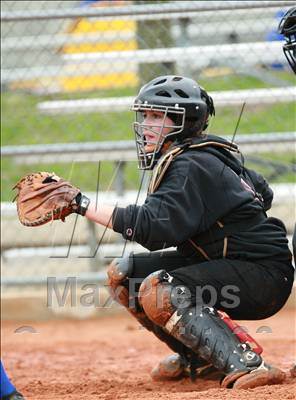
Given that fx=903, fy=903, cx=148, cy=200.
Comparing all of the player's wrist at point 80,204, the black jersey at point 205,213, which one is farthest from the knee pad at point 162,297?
the player's wrist at point 80,204

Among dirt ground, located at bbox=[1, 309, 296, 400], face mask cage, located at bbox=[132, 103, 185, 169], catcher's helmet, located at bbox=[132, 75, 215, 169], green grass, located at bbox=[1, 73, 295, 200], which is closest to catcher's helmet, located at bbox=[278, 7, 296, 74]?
catcher's helmet, located at bbox=[132, 75, 215, 169]

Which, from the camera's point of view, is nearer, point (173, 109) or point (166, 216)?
point (166, 216)

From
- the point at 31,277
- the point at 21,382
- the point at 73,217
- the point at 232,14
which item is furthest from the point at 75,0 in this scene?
the point at 21,382

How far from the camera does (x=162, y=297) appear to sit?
4.35 meters

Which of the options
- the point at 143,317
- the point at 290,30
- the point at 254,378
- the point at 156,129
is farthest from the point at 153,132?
the point at 254,378

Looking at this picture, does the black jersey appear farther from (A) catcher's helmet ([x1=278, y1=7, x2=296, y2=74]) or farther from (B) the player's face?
(A) catcher's helmet ([x1=278, y1=7, x2=296, y2=74])

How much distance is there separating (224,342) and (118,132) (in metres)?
5.44

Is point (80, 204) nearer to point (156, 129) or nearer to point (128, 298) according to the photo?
point (156, 129)

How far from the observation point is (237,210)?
4449 millimetres

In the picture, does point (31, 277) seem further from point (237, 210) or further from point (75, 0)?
point (237, 210)

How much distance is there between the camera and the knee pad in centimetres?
435

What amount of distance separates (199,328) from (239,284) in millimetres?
321

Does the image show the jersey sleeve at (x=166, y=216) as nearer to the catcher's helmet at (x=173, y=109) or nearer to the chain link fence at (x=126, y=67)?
the catcher's helmet at (x=173, y=109)

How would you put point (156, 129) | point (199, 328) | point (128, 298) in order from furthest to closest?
1. point (128, 298)
2. point (156, 129)
3. point (199, 328)
